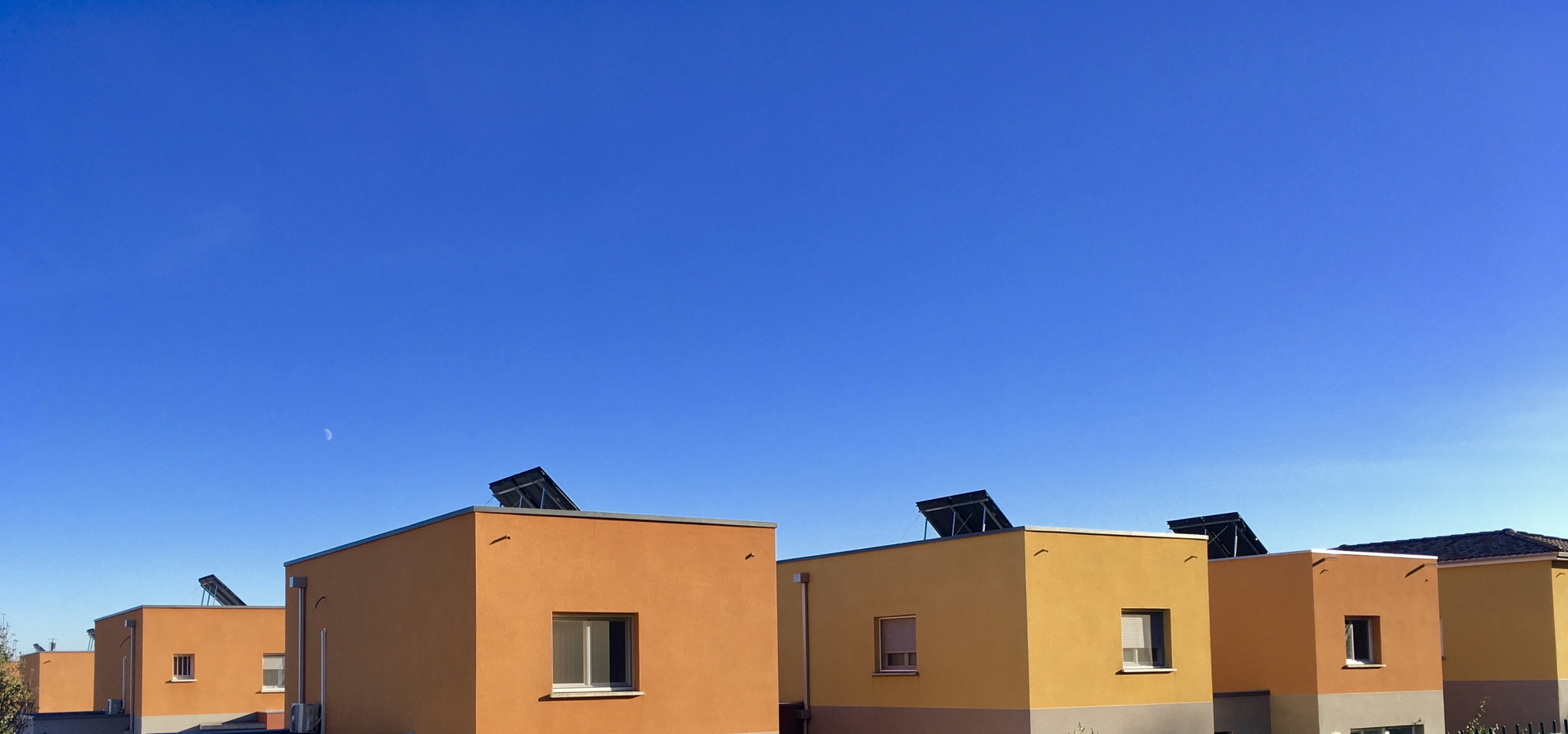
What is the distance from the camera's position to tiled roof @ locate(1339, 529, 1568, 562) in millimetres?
30531

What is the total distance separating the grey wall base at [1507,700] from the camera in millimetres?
28109

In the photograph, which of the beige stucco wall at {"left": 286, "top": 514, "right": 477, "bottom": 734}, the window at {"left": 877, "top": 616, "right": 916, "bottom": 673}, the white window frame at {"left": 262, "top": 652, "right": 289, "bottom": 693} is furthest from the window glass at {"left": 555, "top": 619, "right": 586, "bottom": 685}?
the white window frame at {"left": 262, "top": 652, "right": 289, "bottom": 693}

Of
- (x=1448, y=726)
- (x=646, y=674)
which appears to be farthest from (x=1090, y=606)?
(x=1448, y=726)

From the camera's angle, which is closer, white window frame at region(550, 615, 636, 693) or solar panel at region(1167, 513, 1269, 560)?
white window frame at region(550, 615, 636, 693)

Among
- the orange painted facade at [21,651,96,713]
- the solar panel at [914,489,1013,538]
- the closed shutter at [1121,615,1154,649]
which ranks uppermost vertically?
the solar panel at [914,489,1013,538]

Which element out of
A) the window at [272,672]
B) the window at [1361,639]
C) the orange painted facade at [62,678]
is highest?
the window at [1361,639]

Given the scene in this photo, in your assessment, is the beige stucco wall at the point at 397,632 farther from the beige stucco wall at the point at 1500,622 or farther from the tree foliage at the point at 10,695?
the beige stucco wall at the point at 1500,622

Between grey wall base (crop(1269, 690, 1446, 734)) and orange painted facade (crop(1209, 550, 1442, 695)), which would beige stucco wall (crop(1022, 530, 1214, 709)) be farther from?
grey wall base (crop(1269, 690, 1446, 734))

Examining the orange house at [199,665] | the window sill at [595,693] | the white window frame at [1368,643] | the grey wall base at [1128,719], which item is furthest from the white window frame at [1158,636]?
the orange house at [199,665]

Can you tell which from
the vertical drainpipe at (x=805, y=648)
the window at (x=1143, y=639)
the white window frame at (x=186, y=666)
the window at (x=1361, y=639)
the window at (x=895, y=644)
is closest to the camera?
the window at (x=1143, y=639)

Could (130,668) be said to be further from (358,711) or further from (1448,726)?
(1448,726)

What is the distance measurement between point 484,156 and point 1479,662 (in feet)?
82.8

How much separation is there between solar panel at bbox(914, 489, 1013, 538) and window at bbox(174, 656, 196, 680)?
1911 cm

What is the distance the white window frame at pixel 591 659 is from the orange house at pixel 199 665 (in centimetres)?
1828
